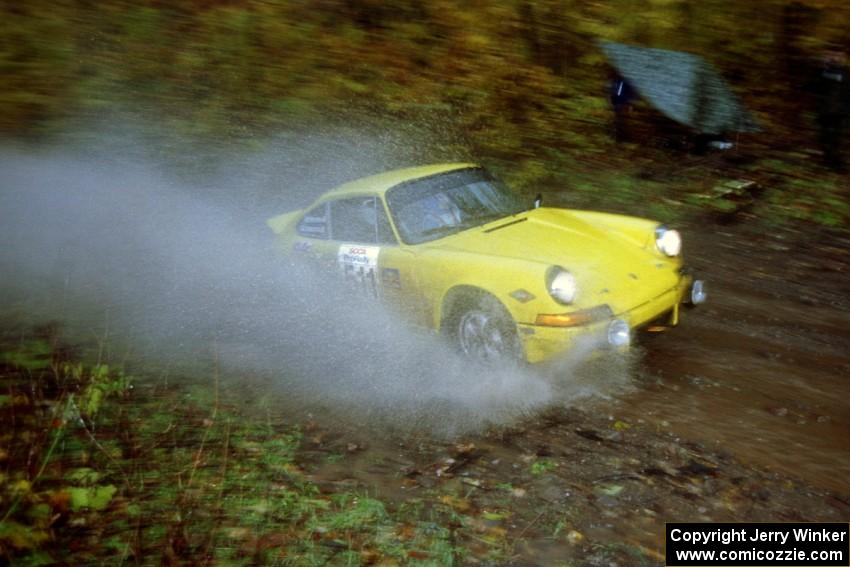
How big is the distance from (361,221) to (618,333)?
2236 millimetres

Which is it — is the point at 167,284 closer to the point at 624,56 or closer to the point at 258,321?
the point at 258,321

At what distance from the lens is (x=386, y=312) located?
230 inches

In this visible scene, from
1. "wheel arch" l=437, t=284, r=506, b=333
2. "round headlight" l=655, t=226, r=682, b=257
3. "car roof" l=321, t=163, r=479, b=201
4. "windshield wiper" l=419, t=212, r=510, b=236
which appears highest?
"car roof" l=321, t=163, r=479, b=201

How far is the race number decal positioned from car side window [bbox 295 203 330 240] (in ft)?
1.12

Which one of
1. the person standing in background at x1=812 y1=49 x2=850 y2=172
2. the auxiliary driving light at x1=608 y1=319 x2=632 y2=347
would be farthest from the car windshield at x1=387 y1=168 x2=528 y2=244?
the person standing in background at x1=812 y1=49 x2=850 y2=172

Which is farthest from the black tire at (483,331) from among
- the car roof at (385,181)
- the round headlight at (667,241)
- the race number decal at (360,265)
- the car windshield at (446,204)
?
the round headlight at (667,241)

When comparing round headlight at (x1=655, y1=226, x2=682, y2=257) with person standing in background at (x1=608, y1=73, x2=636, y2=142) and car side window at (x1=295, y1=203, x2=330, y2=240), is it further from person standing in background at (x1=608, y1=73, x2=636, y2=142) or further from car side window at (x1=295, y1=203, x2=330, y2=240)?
person standing in background at (x1=608, y1=73, x2=636, y2=142)

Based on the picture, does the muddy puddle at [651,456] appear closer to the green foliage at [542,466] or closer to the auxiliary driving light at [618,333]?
the green foliage at [542,466]

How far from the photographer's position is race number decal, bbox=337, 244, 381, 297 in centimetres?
584

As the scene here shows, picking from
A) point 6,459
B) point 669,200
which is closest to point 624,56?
point 669,200

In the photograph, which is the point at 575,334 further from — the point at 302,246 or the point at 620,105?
the point at 620,105

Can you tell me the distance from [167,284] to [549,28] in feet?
23.2

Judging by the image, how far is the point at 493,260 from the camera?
5137mm

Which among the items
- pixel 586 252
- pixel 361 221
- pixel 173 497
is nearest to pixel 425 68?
pixel 361 221
